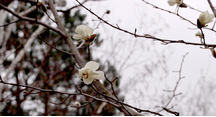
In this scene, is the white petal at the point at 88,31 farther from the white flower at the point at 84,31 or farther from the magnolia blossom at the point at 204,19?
the magnolia blossom at the point at 204,19

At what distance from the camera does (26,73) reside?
209 inches

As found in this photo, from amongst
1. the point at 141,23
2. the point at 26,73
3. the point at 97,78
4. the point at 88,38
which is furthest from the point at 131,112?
the point at 26,73

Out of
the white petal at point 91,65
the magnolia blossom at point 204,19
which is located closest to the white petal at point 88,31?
the white petal at point 91,65

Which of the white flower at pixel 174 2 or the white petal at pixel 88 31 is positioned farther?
the white flower at pixel 174 2

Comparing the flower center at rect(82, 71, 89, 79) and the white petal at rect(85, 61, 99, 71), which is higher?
the white petal at rect(85, 61, 99, 71)

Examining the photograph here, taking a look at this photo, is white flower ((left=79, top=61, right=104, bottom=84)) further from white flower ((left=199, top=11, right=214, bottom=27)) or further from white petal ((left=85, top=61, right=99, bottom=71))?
white flower ((left=199, top=11, right=214, bottom=27))

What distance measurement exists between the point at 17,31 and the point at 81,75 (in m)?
5.86

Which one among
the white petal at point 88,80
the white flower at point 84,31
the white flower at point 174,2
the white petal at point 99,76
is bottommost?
the white petal at point 88,80

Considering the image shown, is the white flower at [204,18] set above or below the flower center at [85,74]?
above

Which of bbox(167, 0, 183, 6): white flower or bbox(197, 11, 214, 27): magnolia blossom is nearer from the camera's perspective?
bbox(197, 11, 214, 27): magnolia blossom

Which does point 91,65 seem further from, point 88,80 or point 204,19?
point 204,19

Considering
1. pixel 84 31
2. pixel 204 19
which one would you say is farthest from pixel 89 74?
pixel 204 19

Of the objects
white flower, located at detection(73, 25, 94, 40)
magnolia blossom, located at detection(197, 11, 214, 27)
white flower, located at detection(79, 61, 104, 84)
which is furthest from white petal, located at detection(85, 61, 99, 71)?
magnolia blossom, located at detection(197, 11, 214, 27)

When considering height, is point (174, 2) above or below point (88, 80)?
above
